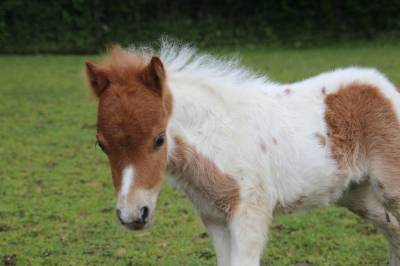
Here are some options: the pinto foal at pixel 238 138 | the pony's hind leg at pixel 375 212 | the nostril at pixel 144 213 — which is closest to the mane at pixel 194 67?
the pinto foal at pixel 238 138

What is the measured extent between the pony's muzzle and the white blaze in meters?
0.11

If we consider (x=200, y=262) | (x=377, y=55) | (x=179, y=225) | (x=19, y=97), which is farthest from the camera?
(x=377, y=55)

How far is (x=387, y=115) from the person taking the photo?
13.2ft

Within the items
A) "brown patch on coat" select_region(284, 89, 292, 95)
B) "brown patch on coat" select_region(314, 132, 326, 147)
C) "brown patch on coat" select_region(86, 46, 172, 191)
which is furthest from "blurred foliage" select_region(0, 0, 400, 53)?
"brown patch on coat" select_region(86, 46, 172, 191)

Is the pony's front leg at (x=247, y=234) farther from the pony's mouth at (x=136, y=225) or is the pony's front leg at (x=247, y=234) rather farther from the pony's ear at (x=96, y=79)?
the pony's ear at (x=96, y=79)

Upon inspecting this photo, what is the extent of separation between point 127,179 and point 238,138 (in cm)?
84

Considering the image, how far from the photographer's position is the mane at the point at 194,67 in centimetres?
386

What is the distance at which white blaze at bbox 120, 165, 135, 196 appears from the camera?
3.17 meters

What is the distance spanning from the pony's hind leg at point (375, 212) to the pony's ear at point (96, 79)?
1956mm

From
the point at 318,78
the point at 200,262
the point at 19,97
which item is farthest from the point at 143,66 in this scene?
the point at 19,97

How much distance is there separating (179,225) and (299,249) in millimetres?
1217

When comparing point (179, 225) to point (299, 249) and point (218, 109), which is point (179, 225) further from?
point (218, 109)

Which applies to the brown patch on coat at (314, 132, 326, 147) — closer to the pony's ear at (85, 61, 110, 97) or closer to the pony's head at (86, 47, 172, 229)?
the pony's head at (86, 47, 172, 229)

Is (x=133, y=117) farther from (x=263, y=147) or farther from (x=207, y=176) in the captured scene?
(x=263, y=147)
